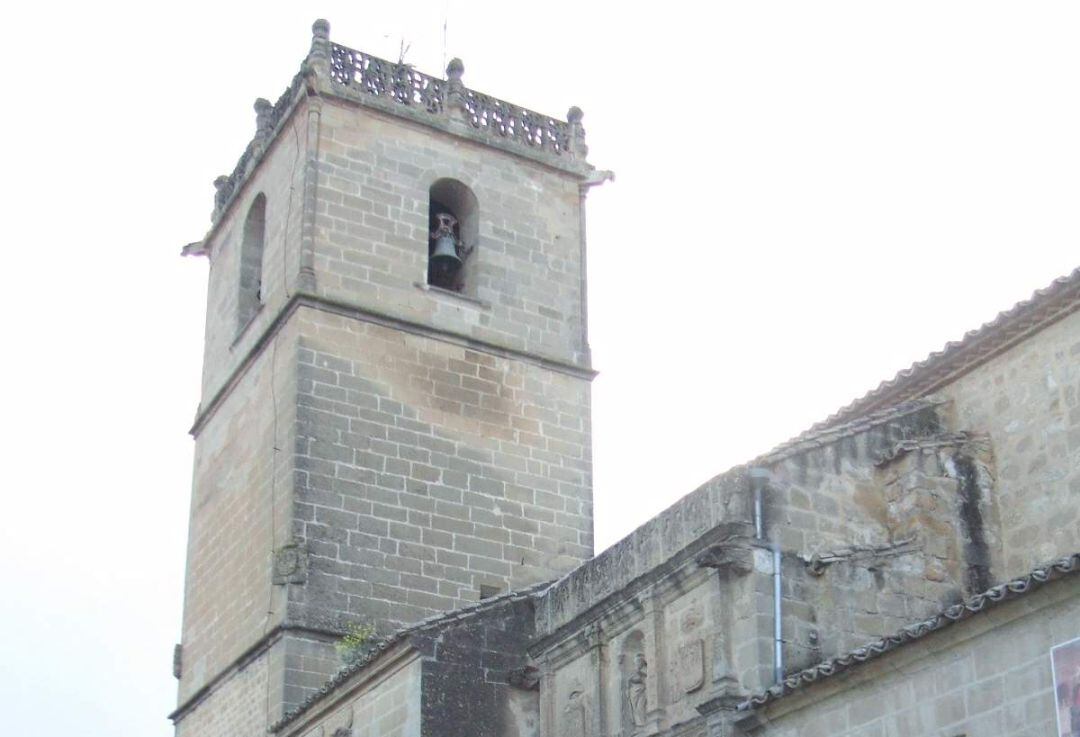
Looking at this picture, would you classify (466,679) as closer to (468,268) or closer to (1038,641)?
(1038,641)

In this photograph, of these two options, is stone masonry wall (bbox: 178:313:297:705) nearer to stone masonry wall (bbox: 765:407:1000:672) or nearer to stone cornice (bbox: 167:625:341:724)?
stone cornice (bbox: 167:625:341:724)

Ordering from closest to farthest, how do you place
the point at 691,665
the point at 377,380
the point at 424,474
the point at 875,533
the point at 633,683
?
the point at 691,665, the point at 875,533, the point at 633,683, the point at 424,474, the point at 377,380

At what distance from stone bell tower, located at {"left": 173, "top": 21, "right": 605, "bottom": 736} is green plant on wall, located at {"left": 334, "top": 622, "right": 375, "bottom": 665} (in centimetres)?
11

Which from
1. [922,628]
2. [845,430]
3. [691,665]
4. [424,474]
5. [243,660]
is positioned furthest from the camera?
[424,474]

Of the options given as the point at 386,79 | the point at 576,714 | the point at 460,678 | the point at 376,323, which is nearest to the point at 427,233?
the point at 376,323

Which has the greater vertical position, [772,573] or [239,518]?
[239,518]

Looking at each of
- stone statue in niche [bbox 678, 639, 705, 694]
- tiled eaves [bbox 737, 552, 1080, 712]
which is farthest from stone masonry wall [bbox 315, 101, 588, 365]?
tiled eaves [bbox 737, 552, 1080, 712]

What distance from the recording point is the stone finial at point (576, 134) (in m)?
23.4

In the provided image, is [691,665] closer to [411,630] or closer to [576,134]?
[411,630]

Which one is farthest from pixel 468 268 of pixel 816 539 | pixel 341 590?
pixel 816 539

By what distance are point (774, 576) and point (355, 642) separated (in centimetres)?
672

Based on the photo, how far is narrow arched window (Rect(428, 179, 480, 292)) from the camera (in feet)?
72.5

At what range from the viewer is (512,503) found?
20.9 metres

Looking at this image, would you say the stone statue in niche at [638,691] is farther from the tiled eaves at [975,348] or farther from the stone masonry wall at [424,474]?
the stone masonry wall at [424,474]
